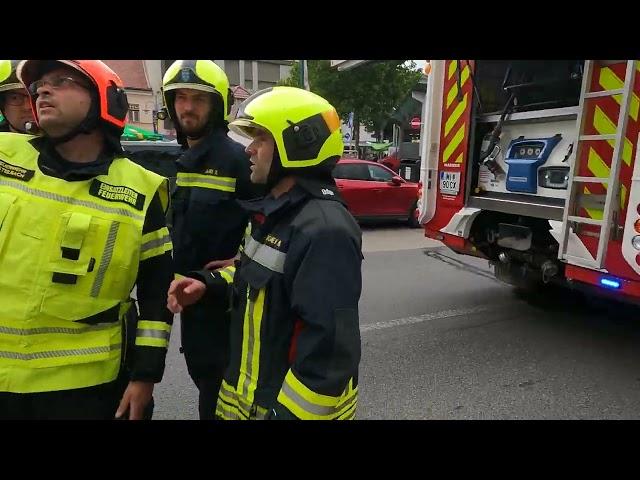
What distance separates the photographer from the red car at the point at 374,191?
418 inches

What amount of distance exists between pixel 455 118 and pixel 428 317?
2.02 m

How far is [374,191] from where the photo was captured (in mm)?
10758

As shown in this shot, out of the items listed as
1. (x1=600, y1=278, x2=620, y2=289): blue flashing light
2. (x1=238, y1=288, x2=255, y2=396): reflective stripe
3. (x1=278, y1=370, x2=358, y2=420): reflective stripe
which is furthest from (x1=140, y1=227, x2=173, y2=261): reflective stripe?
(x1=600, y1=278, x2=620, y2=289): blue flashing light

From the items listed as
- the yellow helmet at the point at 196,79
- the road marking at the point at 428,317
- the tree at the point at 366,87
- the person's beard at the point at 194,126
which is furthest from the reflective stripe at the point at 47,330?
the tree at the point at 366,87

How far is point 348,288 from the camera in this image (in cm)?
142

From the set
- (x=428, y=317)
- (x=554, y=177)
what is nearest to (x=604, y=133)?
(x=554, y=177)

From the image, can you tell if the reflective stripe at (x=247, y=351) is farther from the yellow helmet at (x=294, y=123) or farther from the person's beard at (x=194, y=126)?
the person's beard at (x=194, y=126)

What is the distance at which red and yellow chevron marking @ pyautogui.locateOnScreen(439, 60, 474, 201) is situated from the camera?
15.7 ft

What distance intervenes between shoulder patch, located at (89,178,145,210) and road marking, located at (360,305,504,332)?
324 cm

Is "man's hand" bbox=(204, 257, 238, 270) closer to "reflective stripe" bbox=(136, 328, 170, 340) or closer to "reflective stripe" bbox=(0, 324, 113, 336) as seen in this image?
"reflective stripe" bbox=(136, 328, 170, 340)

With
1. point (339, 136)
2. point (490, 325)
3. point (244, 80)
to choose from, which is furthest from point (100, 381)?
point (244, 80)

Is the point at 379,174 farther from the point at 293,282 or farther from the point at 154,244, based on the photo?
the point at 293,282

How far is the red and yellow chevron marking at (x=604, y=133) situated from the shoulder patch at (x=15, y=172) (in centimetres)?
346
